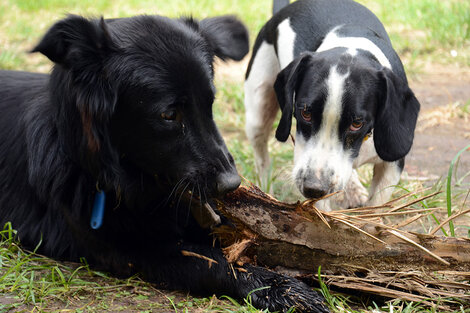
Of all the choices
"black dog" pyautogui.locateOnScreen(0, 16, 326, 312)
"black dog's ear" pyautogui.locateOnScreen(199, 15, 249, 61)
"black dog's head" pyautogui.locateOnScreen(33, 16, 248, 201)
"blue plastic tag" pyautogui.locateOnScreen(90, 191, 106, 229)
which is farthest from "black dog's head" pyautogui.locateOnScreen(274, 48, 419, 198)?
"blue plastic tag" pyautogui.locateOnScreen(90, 191, 106, 229)

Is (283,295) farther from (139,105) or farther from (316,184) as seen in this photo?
(139,105)

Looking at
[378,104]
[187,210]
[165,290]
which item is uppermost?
[378,104]

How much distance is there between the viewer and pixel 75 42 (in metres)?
2.06

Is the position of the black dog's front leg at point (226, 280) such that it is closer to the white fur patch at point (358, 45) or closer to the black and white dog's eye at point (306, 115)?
the black and white dog's eye at point (306, 115)

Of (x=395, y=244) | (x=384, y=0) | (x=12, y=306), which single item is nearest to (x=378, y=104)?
(x=395, y=244)

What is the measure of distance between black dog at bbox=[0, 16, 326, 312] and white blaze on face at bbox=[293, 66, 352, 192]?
53 cm

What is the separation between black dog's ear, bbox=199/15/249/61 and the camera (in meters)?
2.54

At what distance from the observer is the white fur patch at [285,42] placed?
3490 mm

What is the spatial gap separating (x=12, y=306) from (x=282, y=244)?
3.48 ft

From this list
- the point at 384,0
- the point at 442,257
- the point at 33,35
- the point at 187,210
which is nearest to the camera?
the point at 442,257

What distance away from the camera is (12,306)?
84.1 inches

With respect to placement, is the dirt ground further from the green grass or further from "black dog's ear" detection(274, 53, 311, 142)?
"black dog's ear" detection(274, 53, 311, 142)

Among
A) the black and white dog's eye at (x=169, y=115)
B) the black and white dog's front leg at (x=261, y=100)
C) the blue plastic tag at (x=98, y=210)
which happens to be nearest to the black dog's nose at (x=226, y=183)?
the black and white dog's eye at (x=169, y=115)

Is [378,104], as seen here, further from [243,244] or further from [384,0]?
[384,0]
